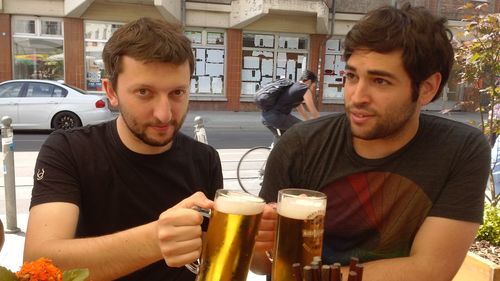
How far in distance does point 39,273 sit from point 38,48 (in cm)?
1621

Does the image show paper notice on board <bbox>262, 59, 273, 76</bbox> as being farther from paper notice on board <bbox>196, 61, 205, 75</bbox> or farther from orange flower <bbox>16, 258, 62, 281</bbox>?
orange flower <bbox>16, 258, 62, 281</bbox>

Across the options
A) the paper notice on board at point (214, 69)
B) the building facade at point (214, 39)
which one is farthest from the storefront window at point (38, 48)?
the paper notice on board at point (214, 69)

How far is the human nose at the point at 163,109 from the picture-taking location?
64.0 inches

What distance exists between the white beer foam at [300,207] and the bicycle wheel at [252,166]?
18.7ft

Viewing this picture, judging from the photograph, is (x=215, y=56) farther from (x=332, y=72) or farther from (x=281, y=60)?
(x=332, y=72)

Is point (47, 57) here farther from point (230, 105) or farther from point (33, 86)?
point (230, 105)

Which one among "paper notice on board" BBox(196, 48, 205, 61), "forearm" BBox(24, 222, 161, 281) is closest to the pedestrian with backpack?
"forearm" BBox(24, 222, 161, 281)

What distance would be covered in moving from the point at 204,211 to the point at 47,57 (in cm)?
1591

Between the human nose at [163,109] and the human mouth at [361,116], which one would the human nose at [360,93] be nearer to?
the human mouth at [361,116]

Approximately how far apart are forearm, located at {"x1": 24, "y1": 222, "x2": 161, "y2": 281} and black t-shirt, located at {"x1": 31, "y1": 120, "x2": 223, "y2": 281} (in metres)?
0.26

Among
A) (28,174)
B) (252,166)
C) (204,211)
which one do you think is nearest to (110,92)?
(204,211)

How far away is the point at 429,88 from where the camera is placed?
181 centimetres

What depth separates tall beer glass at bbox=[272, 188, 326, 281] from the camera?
119 centimetres

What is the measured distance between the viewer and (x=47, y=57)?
15406 millimetres
